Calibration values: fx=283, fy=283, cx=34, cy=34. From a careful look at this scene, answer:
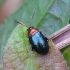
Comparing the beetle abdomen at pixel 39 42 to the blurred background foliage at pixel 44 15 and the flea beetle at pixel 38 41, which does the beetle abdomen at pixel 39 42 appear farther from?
the blurred background foliage at pixel 44 15

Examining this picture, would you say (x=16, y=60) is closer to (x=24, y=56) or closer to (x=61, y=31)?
(x=24, y=56)

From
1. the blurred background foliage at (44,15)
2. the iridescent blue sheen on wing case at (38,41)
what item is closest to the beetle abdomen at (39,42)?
the iridescent blue sheen on wing case at (38,41)

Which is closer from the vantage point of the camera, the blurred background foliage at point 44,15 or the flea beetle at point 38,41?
the flea beetle at point 38,41

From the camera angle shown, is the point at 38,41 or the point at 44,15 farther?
the point at 44,15

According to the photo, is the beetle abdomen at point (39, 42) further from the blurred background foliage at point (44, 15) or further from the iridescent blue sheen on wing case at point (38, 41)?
the blurred background foliage at point (44, 15)

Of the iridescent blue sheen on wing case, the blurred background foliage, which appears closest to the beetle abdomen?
the iridescent blue sheen on wing case

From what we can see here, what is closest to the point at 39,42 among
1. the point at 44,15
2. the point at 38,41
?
the point at 38,41

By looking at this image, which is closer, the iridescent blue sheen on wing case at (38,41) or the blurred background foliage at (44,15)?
the iridescent blue sheen on wing case at (38,41)

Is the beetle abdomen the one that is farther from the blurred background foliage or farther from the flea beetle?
the blurred background foliage

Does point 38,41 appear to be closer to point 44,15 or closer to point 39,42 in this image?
point 39,42
